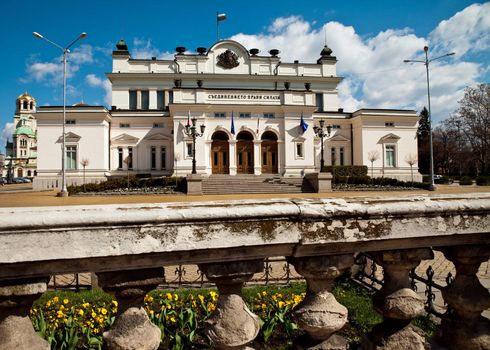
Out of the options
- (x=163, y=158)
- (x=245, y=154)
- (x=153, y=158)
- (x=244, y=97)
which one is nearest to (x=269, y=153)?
(x=245, y=154)

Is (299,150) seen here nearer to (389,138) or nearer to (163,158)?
(389,138)

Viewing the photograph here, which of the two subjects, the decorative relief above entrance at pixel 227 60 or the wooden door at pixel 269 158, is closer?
the wooden door at pixel 269 158

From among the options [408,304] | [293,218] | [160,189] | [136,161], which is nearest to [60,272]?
[293,218]

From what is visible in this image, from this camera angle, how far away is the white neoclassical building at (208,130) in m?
30.5

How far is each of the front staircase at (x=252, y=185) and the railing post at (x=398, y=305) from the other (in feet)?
70.8

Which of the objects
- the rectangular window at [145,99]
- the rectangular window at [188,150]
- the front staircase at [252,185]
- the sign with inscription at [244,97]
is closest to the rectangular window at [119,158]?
the rectangular window at [188,150]

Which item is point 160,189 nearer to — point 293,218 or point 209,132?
point 209,132

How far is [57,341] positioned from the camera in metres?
2.80

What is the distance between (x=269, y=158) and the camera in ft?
104

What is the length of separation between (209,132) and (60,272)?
2984 centimetres

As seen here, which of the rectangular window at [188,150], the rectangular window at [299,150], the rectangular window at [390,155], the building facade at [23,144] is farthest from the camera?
the building facade at [23,144]

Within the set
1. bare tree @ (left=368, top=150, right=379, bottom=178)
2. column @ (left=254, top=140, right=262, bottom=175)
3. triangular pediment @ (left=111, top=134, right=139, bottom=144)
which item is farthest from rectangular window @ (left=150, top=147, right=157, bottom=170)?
bare tree @ (left=368, top=150, right=379, bottom=178)

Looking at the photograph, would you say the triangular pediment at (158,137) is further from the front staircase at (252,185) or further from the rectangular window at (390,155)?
the rectangular window at (390,155)

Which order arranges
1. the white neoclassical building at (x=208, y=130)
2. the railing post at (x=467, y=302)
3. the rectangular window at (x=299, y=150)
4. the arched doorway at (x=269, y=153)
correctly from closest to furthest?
the railing post at (x=467, y=302) < the white neoclassical building at (x=208, y=130) < the rectangular window at (x=299, y=150) < the arched doorway at (x=269, y=153)
